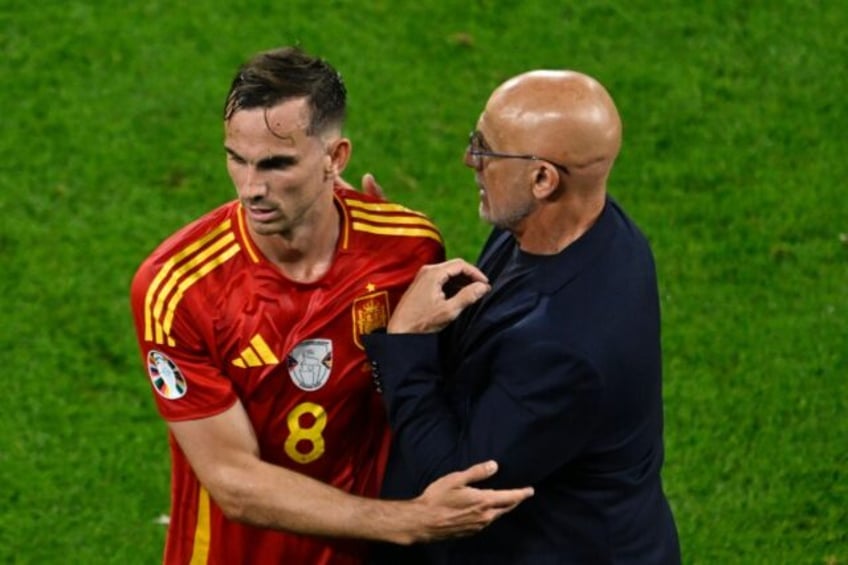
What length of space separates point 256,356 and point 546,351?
2.91ft

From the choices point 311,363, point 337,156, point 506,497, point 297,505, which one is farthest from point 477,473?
point 337,156

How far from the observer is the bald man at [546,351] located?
183 inches

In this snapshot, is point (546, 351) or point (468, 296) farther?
point (468, 296)

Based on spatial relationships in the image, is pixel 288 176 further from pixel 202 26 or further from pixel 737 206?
pixel 202 26

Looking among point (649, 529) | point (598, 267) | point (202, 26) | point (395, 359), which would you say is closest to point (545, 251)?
point (598, 267)

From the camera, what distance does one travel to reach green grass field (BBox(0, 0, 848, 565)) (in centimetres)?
A: 725

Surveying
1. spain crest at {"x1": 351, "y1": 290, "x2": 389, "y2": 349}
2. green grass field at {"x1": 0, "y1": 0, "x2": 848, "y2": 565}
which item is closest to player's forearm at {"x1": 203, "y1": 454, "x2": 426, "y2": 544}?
spain crest at {"x1": 351, "y1": 290, "x2": 389, "y2": 349}

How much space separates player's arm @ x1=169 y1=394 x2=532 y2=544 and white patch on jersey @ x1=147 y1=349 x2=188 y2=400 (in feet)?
0.27

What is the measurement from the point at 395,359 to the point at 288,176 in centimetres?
56

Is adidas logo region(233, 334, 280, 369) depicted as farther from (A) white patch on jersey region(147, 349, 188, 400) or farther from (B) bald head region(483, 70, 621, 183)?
(B) bald head region(483, 70, 621, 183)

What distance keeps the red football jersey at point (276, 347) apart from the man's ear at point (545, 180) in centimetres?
67

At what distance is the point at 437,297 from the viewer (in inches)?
192

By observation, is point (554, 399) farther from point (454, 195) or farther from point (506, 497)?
point (454, 195)

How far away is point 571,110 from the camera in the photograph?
15.3ft
